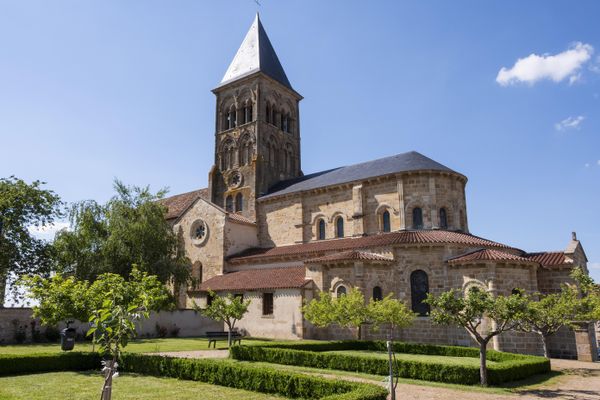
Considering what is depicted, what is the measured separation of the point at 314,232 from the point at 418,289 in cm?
1099

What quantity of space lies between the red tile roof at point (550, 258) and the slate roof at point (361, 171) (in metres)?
8.07

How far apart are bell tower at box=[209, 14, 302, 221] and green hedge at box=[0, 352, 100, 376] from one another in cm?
2420

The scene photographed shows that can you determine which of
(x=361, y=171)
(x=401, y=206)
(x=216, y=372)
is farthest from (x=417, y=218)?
(x=216, y=372)

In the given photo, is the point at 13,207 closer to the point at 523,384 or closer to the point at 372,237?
the point at 372,237

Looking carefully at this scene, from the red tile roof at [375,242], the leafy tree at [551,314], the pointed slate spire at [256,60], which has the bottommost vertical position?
the leafy tree at [551,314]

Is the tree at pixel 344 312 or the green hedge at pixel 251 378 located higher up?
the tree at pixel 344 312

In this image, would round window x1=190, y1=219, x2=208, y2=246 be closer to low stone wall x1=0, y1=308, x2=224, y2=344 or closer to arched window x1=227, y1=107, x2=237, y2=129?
low stone wall x1=0, y1=308, x2=224, y2=344

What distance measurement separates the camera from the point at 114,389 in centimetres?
1274

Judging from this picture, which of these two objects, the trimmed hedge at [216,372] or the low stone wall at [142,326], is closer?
the trimmed hedge at [216,372]

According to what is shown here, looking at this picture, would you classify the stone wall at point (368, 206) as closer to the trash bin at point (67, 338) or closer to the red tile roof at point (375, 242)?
the red tile roof at point (375, 242)

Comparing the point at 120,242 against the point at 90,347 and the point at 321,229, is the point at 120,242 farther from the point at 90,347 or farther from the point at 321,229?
the point at 321,229

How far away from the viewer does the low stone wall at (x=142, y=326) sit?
26.8 metres

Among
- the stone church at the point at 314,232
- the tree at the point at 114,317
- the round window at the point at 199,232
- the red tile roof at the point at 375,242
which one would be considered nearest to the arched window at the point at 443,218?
the stone church at the point at 314,232

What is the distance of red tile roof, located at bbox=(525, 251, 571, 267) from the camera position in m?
26.2
